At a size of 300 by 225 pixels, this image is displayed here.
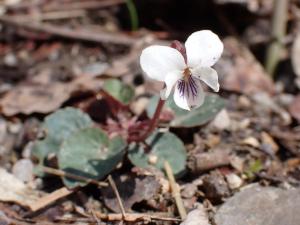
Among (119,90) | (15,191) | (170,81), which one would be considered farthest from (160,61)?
(15,191)

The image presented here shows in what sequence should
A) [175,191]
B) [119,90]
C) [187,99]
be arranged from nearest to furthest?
[187,99] < [175,191] < [119,90]

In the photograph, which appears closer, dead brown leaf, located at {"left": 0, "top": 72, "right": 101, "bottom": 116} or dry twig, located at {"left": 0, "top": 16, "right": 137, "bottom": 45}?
dead brown leaf, located at {"left": 0, "top": 72, "right": 101, "bottom": 116}

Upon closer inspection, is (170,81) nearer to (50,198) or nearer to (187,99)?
(187,99)

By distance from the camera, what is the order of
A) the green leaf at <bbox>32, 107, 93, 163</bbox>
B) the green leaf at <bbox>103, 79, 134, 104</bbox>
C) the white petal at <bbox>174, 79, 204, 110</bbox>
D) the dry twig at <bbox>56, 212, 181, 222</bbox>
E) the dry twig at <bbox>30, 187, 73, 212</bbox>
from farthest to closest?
the green leaf at <bbox>103, 79, 134, 104</bbox>
the green leaf at <bbox>32, 107, 93, 163</bbox>
the dry twig at <bbox>30, 187, 73, 212</bbox>
the dry twig at <bbox>56, 212, 181, 222</bbox>
the white petal at <bbox>174, 79, 204, 110</bbox>

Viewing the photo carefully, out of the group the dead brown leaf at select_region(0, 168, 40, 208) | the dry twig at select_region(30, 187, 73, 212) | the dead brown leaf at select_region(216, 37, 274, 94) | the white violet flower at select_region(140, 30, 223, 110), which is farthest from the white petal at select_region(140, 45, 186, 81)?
the dead brown leaf at select_region(216, 37, 274, 94)

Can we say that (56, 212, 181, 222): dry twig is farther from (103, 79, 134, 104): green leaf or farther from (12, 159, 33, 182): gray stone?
(103, 79, 134, 104): green leaf

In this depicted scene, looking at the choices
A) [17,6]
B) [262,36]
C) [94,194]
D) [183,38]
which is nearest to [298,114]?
[262,36]
